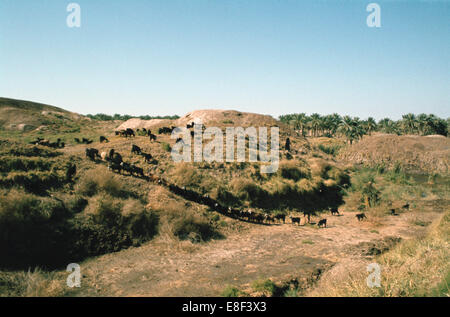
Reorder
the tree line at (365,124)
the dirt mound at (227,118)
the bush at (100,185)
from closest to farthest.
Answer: the bush at (100,185), the dirt mound at (227,118), the tree line at (365,124)

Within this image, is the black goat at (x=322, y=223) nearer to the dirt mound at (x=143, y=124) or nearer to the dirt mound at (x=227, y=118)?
the dirt mound at (x=227, y=118)

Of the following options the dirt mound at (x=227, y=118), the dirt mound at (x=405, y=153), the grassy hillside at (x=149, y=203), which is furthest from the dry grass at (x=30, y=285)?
the dirt mound at (x=405, y=153)

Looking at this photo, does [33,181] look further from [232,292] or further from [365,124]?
[365,124]

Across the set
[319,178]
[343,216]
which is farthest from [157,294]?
[319,178]

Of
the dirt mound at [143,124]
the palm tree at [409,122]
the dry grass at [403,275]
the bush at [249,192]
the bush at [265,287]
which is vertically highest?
the palm tree at [409,122]

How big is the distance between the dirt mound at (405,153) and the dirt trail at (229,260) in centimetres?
2993

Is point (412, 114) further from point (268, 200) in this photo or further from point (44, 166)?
point (44, 166)

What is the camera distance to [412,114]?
76625mm

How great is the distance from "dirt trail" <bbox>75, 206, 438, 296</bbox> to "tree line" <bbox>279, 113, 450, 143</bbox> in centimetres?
5836

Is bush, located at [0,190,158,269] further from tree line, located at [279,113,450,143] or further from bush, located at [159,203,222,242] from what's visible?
tree line, located at [279,113,450,143]

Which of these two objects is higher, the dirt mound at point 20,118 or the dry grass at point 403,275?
the dirt mound at point 20,118

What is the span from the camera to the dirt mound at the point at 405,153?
137 ft

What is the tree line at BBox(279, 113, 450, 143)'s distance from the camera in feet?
233
